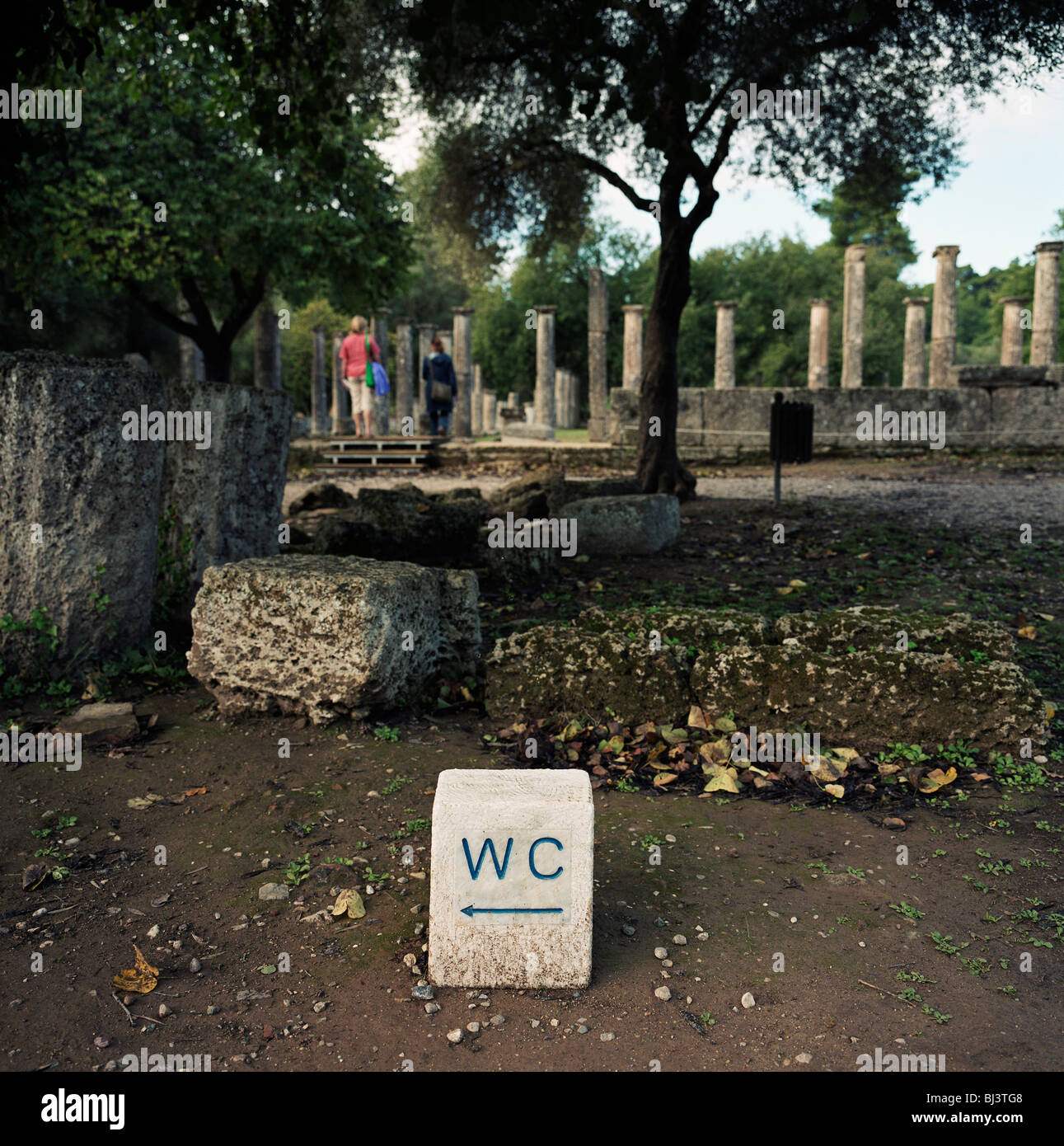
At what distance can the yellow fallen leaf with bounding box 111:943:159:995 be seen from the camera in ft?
10.1

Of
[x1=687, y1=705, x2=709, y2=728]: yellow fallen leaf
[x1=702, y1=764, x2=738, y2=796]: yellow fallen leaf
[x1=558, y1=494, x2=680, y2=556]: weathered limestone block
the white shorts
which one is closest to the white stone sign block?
[x1=702, y1=764, x2=738, y2=796]: yellow fallen leaf

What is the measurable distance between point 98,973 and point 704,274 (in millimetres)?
42206

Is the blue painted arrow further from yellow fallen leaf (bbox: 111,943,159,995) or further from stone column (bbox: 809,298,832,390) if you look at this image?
stone column (bbox: 809,298,832,390)

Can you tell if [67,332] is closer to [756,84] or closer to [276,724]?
[756,84]

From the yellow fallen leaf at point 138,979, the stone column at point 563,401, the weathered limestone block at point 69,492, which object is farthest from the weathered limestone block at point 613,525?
the stone column at point 563,401

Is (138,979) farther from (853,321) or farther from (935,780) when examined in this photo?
(853,321)

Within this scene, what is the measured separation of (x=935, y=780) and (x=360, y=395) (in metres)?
16.8

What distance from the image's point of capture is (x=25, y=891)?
3619 millimetres

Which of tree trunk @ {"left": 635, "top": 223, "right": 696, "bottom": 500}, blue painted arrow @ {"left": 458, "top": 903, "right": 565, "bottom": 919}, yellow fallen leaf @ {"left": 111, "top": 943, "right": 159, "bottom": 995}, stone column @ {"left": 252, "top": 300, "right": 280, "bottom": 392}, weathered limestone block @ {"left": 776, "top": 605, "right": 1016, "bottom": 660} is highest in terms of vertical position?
stone column @ {"left": 252, "top": 300, "right": 280, "bottom": 392}

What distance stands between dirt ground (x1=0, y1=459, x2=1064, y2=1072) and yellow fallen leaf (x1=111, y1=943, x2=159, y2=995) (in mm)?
42

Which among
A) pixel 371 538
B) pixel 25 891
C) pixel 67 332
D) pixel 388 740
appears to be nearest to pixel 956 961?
pixel 388 740

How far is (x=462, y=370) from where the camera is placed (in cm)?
2697

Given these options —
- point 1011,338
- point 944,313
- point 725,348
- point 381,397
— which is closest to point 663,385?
point 381,397

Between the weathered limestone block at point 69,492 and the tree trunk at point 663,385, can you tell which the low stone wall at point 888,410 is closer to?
the tree trunk at point 663,385
